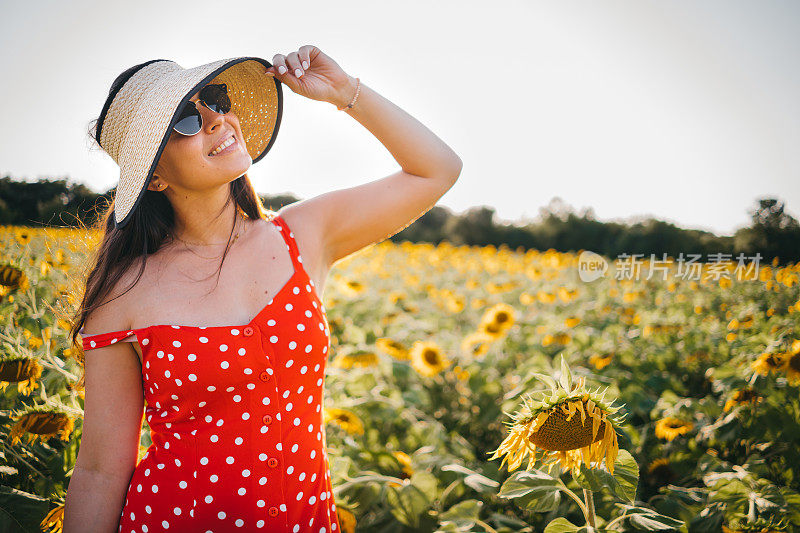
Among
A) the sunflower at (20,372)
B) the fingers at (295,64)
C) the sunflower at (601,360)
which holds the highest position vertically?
the fingers at (295,64)

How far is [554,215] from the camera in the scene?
838 inches

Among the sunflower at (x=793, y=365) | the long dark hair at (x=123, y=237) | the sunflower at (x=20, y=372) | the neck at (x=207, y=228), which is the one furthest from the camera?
the sunflower at (x=793, y=365)

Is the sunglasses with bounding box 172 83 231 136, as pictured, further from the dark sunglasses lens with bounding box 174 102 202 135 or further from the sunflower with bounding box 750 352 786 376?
the sunflower with bounding box 750 352 786 376

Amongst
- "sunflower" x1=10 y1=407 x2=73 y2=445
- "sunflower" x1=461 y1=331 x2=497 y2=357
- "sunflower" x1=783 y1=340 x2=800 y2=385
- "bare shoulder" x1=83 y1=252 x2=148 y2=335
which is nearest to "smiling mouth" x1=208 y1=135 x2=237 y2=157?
"bare shoulder" x1=83 y1=252 x2=148 y2=335

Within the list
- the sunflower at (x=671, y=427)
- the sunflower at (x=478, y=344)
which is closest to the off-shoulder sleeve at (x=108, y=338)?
the sunflower at (x=671, y=427)

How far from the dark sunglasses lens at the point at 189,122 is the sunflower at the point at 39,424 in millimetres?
961

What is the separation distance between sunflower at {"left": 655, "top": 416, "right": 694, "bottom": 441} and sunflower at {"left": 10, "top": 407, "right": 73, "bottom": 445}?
2411 millimetres

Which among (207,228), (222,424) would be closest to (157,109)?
(207,228)

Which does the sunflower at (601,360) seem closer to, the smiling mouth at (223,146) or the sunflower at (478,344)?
the sunflower at (478,344)

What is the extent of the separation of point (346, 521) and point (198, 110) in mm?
1332

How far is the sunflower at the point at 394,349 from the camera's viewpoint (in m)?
3.45

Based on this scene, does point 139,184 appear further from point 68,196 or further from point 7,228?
point 7,228

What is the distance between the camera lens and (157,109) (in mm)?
1117

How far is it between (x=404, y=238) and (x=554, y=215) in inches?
270
